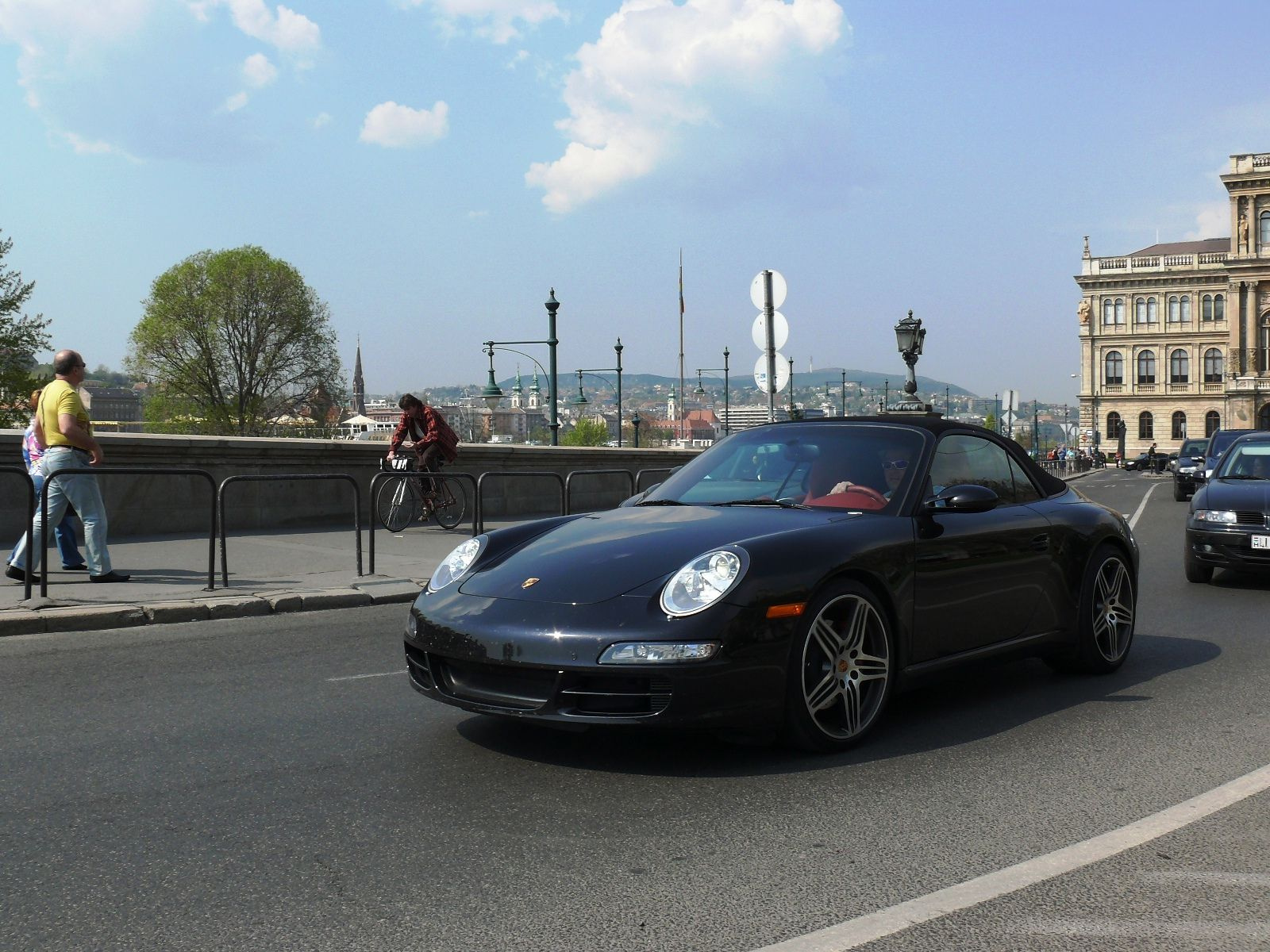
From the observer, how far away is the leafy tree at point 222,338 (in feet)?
198

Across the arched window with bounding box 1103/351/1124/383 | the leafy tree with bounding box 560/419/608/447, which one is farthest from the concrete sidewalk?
the arched window with bounding box 1103/351/1124/383

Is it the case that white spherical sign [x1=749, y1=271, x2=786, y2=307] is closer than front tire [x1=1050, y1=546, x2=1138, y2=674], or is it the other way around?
front tire [x1=1050, y1=546, x2=1138, y2=674]

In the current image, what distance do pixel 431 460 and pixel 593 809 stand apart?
12.5m

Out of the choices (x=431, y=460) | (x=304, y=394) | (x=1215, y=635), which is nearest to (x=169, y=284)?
(x=304, y=394)

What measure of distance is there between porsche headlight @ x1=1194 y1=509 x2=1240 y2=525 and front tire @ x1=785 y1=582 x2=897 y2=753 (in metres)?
7.47

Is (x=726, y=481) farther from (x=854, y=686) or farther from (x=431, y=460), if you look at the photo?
(x=431, y=460)

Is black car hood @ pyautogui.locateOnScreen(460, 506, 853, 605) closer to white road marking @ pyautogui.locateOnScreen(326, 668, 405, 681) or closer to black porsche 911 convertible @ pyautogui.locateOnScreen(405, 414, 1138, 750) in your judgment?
black porsche 911 convertible @ pyautogui.locateOnScreen(405, 414, 1138, 750)

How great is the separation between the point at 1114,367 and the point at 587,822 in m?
131

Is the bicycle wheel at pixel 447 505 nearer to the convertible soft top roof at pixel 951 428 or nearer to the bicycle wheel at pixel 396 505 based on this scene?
the bicycle wheel at pixel 396 505

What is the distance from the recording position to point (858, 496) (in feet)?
18.1

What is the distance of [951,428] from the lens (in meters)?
6.11

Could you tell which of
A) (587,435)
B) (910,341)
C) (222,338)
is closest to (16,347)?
(222,338)

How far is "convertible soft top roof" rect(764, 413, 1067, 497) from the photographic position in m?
6.05

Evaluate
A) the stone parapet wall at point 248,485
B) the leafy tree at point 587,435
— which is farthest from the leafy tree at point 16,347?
the leafy tree at point 587,435
